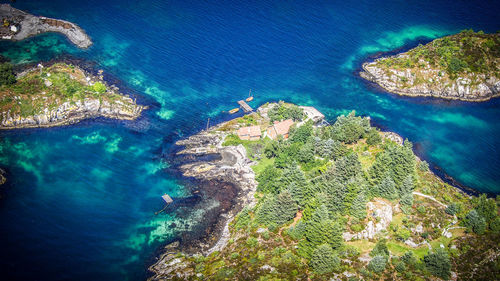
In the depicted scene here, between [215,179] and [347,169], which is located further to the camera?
[215,179]

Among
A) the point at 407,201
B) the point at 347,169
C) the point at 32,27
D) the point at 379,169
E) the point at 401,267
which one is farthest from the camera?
the point at 32,27

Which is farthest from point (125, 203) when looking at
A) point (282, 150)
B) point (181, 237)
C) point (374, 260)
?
point (374, 260)

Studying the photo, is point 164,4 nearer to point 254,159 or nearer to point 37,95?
point 37,95

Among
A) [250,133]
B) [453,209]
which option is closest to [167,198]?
[250,133]

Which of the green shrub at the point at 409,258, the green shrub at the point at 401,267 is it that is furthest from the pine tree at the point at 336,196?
the green shrub at the point at 401,267

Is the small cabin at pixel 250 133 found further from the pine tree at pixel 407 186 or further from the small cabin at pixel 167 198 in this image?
the pine tree at pixel 407 186

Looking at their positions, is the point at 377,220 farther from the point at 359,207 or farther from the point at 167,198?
the point at 167,198

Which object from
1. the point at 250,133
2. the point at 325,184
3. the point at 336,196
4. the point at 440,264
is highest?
the point at 440,264
